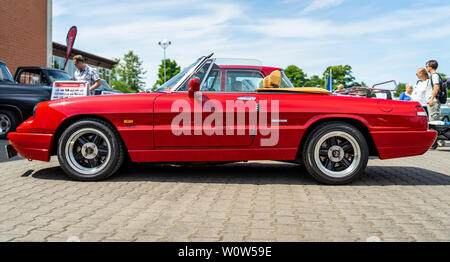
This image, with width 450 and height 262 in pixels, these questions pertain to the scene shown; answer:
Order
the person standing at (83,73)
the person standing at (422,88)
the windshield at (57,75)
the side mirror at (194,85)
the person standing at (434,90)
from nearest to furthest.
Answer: the side mirror at (194,85), the person standing at (83,73), the person standing at (434,90), the person standing at (422,88), the windshield at (57,75)

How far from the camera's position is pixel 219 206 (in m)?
3.57

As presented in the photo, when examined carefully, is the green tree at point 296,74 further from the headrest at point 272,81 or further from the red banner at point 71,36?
the headrest at point 272,81

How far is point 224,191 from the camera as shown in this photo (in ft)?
13.8

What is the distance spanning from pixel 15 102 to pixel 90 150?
637 cm

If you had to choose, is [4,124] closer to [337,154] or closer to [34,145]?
[34,145]

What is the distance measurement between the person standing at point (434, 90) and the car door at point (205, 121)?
5313 millimetres

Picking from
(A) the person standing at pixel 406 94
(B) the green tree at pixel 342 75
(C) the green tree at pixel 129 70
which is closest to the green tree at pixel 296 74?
(B) the green tree at pixel 342 75

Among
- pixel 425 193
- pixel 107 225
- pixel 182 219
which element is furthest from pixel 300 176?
pixel 107 225

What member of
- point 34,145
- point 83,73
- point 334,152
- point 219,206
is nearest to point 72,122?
point 34,145

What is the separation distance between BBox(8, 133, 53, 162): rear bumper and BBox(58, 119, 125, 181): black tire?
15cm

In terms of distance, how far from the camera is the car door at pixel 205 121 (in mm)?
4453

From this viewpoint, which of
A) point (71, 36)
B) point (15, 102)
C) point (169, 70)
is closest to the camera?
point (15, 102)
